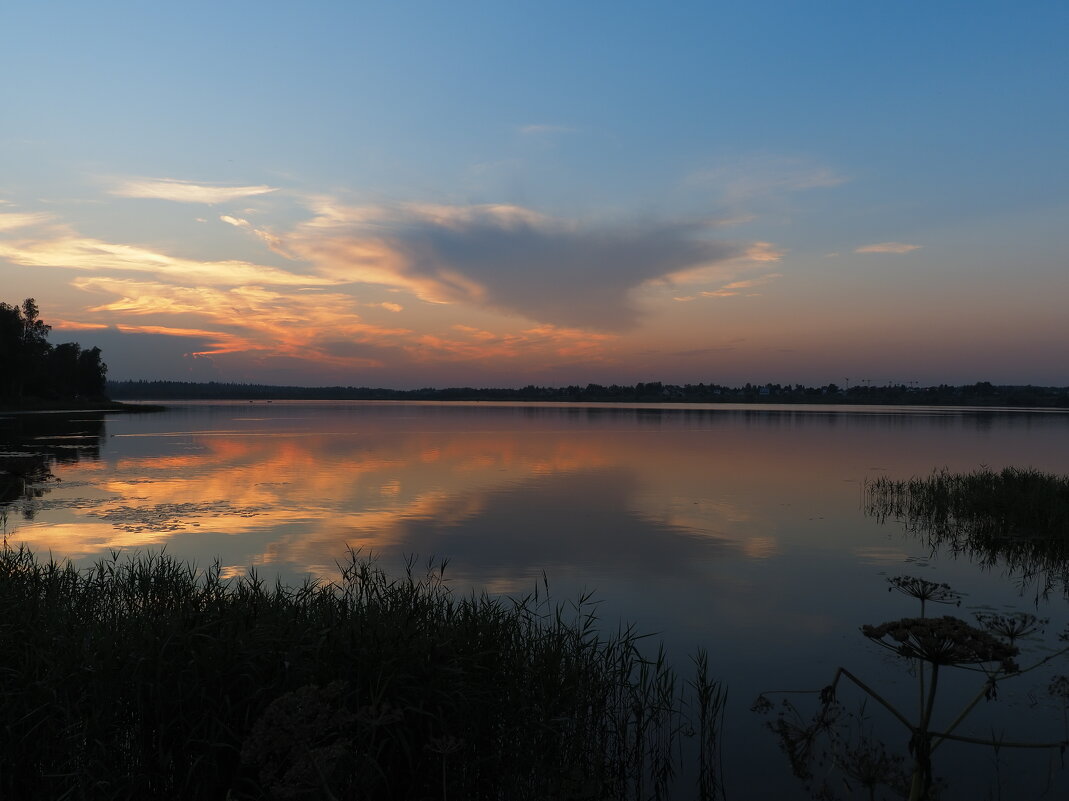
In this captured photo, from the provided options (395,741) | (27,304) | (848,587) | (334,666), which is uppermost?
(27,304)

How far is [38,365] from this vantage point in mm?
115500

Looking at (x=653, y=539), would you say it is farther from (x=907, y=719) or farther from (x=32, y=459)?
(x=32, y=459)

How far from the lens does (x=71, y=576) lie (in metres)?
13.2

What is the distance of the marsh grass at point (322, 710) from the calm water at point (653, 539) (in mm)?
1839

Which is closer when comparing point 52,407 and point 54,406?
point 52,407

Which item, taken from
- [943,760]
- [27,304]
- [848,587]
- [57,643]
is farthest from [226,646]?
[27,304]

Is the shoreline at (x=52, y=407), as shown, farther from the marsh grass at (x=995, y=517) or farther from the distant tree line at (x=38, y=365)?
the marsh grass at (x=995, y=517)

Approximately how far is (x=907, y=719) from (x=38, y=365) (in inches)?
5492

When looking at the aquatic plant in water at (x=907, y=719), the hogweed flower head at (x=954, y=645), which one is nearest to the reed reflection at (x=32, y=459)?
the aquatic plant in water at (x=907, y=719)

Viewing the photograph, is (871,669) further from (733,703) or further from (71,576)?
(71,576)

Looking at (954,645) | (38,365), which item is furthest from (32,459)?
(38,365)

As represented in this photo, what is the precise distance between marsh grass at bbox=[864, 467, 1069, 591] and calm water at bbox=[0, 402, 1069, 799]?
1.28 meters

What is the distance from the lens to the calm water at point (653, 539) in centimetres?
1098

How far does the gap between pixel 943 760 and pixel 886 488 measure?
27743mm
